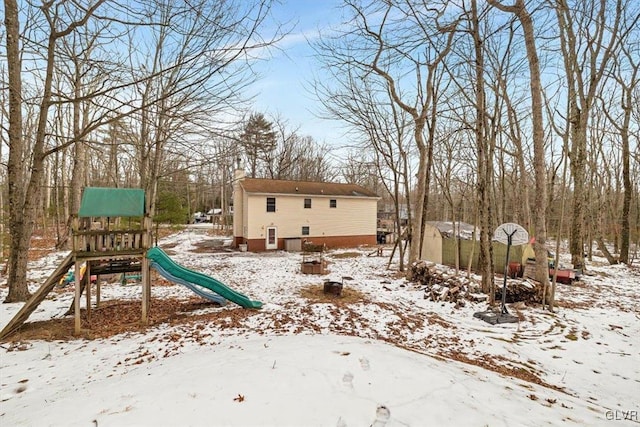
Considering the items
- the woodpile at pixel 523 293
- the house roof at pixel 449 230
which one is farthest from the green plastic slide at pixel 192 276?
the house roof at pixel 449 230

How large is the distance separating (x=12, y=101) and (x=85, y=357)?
5.79 m

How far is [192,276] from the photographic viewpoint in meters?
6.85

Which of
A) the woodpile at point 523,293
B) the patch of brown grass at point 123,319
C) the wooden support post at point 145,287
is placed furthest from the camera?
the woodpile at point 523,293

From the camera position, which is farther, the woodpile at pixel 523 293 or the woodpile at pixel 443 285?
the woodpile at pixel 443 285

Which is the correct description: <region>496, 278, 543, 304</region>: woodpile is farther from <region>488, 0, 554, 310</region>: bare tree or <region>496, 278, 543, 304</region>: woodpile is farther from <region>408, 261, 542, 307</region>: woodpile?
<region>488, 0, 554, 310</region>: bare tree

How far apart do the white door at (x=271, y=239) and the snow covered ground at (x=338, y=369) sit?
1142cm

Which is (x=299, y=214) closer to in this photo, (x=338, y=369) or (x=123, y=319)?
(x=123, y=319)

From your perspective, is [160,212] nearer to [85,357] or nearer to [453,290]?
[85,357]

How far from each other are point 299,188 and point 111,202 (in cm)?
1567

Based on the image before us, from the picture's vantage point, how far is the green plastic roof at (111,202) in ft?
19.0

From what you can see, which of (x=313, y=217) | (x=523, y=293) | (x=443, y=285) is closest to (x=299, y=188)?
(x=313, y=217)

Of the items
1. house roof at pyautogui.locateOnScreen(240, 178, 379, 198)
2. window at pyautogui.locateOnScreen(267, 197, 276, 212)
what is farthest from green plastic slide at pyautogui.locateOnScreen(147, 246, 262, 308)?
window at pyautogui.locateOnScreen(267, 197, 276, 212)

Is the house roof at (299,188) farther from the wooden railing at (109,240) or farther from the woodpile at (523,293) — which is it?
the woodpile at (523,293)

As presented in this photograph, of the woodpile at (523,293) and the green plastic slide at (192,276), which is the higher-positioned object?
the green plastic slide at (192,276)
